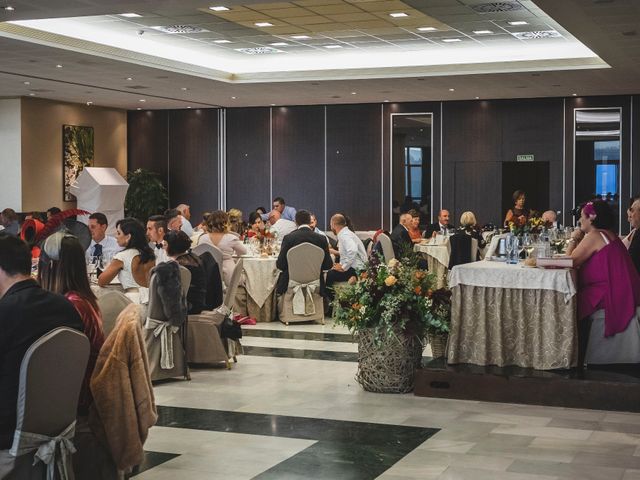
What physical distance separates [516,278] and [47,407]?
14.0 ft

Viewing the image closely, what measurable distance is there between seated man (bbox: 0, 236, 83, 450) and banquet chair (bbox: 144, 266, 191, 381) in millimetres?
3724

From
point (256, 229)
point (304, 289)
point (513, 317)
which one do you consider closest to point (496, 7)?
point (304, 289)

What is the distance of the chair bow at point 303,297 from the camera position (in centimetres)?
1166

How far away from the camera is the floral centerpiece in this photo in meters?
7.32

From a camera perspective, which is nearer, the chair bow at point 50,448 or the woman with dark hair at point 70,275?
the chair bow at point 50,448

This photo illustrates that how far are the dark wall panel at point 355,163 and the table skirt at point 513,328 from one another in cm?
1281

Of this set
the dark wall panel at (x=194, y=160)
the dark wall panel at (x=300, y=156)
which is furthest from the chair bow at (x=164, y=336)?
the dark wall panel at (x=194, y=160)

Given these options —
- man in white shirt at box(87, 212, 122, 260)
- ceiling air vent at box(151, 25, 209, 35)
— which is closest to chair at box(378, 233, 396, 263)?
ceiling air vent at box(151, 25, 209, 35)

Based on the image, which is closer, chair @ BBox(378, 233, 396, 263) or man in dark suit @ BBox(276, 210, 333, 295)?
man in dark suit @ BBox(276, 210, 333, 295)

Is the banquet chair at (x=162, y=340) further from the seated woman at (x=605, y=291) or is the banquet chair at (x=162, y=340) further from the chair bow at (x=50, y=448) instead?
the chair bow at (x=50, y=448)

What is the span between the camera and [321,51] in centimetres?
1535

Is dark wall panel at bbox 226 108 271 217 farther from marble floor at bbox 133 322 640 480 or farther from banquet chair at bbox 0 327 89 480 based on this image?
banquet chair at bbox 0 327 89 480

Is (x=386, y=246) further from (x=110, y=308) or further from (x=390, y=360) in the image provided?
(x=110, y=308)

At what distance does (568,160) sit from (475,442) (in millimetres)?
13608
